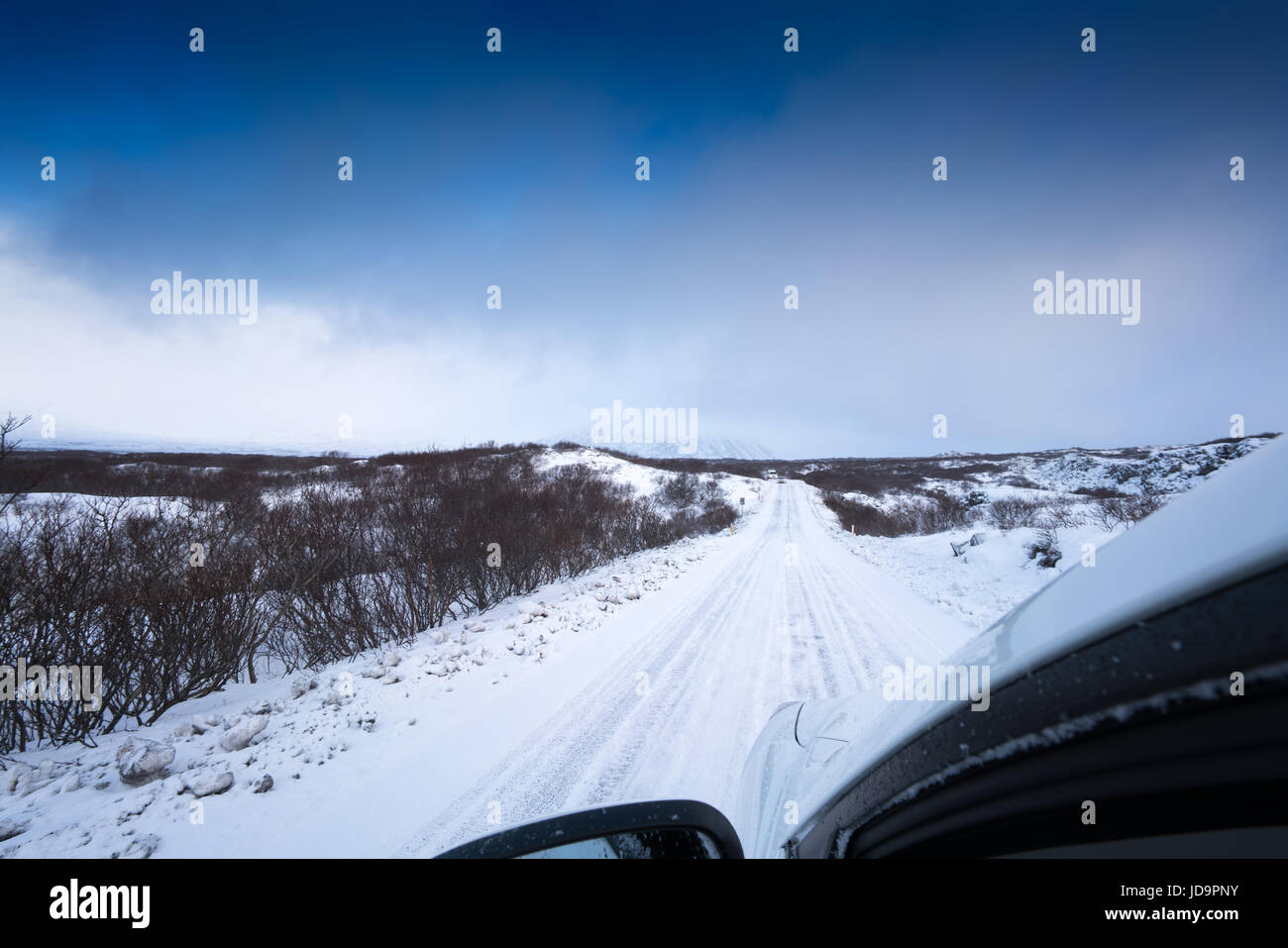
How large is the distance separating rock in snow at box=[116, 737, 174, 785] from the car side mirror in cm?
381

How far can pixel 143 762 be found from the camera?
3.42 meters

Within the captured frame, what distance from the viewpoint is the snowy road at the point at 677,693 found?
10.7 ft

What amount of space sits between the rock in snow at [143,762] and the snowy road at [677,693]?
192 centimetres

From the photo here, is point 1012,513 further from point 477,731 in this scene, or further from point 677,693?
point 477,731

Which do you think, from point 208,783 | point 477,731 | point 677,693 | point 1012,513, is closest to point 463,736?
point 477,731

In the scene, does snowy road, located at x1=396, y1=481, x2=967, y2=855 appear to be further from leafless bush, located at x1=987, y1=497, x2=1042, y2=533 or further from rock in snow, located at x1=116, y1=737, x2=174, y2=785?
leafless bush, located at x1=987, y1=497, x2=1042, y2=533

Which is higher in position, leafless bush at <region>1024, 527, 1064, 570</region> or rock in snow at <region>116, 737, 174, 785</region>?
leafless bush at <region>1024, 527, 1064, 570</region>

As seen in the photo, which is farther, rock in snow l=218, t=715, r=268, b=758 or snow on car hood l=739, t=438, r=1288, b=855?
rock in snow l=218, t=715, r=268, b=758

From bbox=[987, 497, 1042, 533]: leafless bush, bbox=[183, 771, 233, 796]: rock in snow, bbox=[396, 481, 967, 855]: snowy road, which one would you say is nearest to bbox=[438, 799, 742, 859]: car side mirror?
bbox=[396, 481, 967, 855]: snowy road

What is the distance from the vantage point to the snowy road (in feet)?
10.7

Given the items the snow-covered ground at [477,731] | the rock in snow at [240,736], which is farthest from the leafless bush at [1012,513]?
the rock in snow at [240,736]

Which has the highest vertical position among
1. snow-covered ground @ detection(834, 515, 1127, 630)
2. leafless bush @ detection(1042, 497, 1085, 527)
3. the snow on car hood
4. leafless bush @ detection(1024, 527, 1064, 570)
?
the snow on car hood
